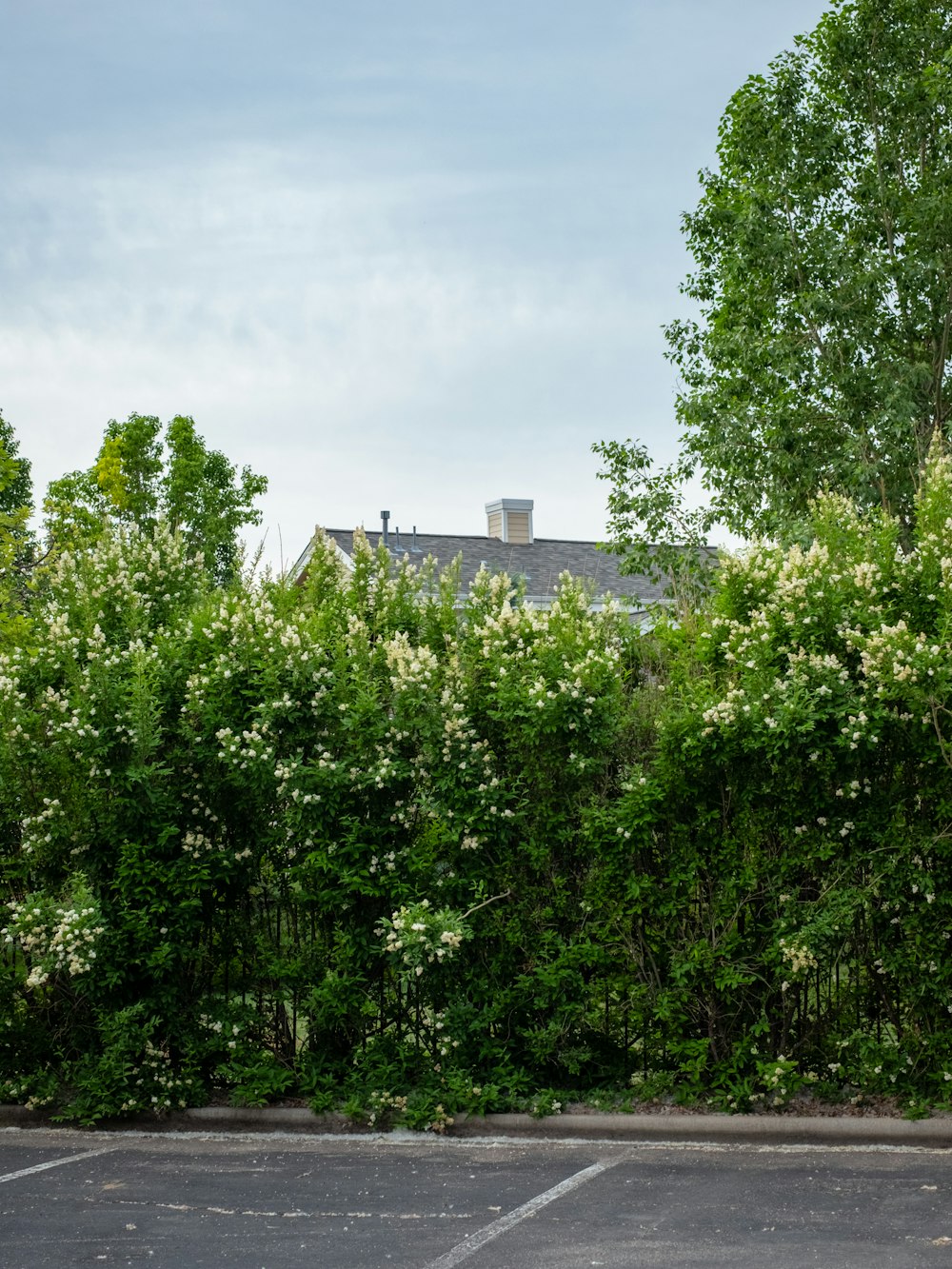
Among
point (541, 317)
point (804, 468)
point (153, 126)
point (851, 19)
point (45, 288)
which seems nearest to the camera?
point (153, 126)

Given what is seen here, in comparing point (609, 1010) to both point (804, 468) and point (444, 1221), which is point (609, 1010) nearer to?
point (444, 1221)

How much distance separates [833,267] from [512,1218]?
1455 cm

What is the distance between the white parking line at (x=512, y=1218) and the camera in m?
5.54

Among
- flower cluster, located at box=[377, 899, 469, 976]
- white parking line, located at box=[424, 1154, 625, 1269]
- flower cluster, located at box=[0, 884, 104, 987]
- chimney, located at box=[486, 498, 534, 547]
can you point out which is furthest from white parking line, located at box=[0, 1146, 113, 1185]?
chimney, located at box=[486, 498, 534, 547]

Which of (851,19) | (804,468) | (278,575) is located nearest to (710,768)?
(278,575)

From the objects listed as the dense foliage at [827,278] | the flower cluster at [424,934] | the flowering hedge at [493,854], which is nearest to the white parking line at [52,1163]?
the flowering hedge at [493,854]

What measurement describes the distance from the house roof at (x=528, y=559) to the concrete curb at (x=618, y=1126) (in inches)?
790

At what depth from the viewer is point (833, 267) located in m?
17.7

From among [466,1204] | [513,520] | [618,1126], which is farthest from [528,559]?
[466,1204]

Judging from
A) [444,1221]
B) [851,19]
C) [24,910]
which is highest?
[851,19]

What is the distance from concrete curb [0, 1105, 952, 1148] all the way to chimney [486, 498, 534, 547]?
26.3m

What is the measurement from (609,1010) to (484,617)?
8.14 feet

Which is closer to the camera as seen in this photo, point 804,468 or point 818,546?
point 818,546

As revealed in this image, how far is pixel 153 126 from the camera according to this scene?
12617mm
